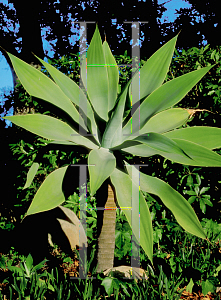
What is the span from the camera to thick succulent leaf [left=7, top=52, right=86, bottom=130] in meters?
1.42

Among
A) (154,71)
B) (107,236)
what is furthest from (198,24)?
(107,236)

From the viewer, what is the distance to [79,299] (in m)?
1.46

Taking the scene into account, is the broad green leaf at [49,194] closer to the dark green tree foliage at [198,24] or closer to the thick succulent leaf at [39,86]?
the thick succulent leaf at [39,86]

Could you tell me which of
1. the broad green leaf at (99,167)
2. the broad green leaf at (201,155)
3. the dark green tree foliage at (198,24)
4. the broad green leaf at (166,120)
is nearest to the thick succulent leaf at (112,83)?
the broad green leaf at (166,120)

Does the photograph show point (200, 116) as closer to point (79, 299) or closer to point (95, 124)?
point (95, 124)

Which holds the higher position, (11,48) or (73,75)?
(11,48)

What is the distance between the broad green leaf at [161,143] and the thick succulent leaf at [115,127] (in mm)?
289

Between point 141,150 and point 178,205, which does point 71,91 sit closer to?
point 141,150

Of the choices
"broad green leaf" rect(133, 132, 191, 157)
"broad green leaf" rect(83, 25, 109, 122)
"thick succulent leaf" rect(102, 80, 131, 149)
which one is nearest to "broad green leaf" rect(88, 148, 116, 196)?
"thick succulent leaf" rect(102, 80, 131, 149)

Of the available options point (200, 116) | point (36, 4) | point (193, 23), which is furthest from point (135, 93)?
point (193, 23)

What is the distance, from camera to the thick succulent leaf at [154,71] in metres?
1.55

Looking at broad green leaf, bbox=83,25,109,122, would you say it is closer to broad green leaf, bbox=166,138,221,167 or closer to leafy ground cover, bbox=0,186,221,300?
broad green leaf, bbox=166,138,221,167

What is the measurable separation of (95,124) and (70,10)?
460 cm

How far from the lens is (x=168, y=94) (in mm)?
1477
